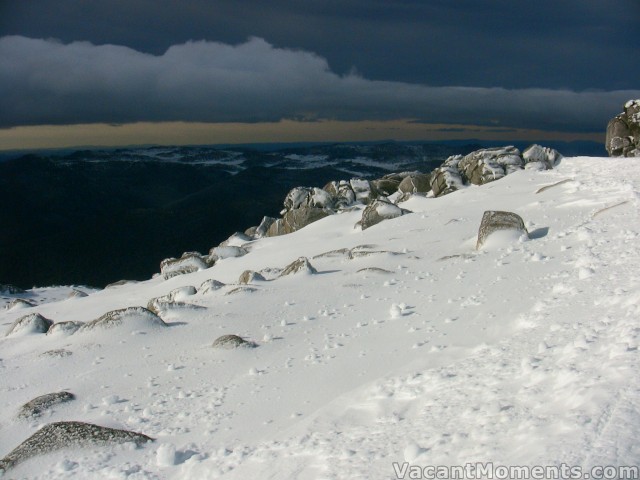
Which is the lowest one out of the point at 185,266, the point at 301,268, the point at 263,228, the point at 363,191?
the point at 185,266

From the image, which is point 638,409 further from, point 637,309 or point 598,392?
point 637,309

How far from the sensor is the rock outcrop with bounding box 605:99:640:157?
4234 centimetres

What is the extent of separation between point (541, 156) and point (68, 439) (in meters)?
42.4

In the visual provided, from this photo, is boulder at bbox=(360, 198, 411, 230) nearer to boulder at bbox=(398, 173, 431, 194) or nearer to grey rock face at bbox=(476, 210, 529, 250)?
boulder at bbox=(398, 173, 431, 194)

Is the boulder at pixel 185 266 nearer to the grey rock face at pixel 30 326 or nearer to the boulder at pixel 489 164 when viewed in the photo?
the grey rock face at pixel 30 326

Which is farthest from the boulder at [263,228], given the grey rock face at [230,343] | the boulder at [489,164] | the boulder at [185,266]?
the grey rock face at [230,343]

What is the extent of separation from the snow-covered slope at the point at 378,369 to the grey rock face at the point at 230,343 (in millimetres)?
215

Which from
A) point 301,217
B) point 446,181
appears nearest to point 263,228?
point 301,217

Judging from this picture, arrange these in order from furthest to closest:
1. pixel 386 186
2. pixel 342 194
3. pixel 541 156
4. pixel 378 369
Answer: pixel 386 186, pixel 342 194, pixel 541 156, pixel 378 369

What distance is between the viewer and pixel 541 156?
43.2 metres

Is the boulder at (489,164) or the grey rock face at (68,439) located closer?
the grey rock face at (68,439)

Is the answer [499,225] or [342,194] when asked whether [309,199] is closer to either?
[342,194]

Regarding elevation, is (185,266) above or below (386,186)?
below

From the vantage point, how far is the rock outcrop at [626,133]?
4234 cm
